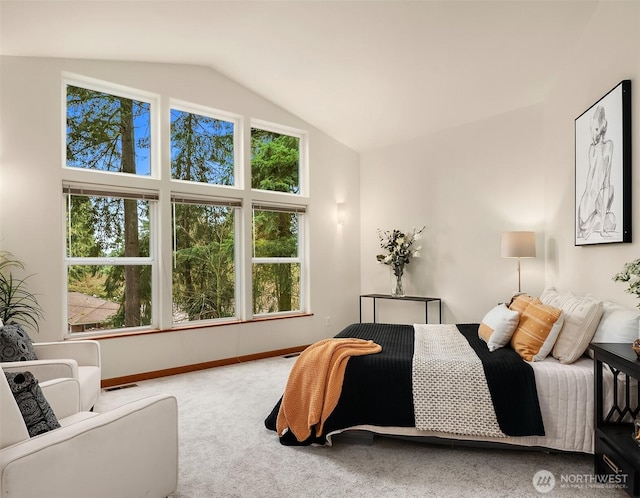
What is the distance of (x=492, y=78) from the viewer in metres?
4.27

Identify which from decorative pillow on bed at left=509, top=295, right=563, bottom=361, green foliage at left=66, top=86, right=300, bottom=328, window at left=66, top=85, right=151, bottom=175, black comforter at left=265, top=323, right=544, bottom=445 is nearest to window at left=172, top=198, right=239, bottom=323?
green foliage at left=66, top=86, right=300, bottom=328

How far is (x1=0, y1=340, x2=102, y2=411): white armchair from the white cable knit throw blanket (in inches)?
80.4

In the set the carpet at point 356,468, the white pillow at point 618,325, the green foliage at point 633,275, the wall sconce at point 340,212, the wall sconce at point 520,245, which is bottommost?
the carpet at point 356,468

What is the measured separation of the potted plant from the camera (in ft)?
11.8

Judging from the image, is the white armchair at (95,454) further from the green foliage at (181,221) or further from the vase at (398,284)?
the vase at (398,284)

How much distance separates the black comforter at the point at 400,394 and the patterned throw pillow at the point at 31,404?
150 centimetres

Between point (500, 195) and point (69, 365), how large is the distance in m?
4.27

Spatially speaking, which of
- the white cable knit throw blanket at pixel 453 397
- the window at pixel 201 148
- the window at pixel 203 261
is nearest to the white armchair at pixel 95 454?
the white cable knit throw blanket at pixel 453 397

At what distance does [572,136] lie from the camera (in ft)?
12.6

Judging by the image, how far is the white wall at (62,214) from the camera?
12.3 ft

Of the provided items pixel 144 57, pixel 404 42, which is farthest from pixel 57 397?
pixel 404 42

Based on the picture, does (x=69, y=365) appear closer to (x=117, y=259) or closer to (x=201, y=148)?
(x=117, y=259)

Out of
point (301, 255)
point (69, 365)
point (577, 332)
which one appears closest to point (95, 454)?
point (69, 365)

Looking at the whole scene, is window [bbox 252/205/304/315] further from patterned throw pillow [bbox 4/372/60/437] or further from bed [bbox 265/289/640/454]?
patterned throw pillow [bbox 4/372/60/437]
